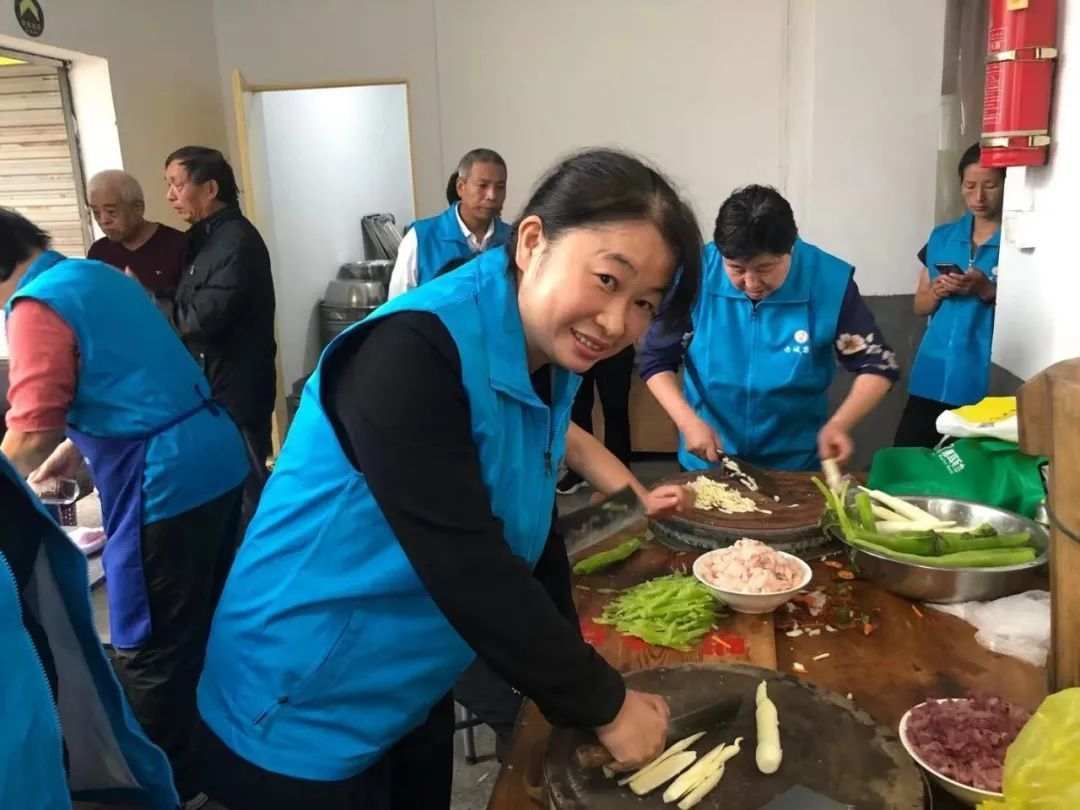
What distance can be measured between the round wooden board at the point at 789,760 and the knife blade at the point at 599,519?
525 millimetres

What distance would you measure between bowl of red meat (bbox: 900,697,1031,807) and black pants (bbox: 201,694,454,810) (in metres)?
0.71

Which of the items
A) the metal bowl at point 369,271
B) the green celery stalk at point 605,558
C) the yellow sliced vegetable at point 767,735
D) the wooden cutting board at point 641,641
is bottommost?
the wooden cutting board at point 641,641

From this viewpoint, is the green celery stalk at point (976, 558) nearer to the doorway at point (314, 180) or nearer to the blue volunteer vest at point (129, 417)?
the blue volunteer vest at point (129, 417)

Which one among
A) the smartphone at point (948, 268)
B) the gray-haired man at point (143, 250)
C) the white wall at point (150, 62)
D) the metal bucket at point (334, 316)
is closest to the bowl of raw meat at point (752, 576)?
the smartphone at point (948, 268)

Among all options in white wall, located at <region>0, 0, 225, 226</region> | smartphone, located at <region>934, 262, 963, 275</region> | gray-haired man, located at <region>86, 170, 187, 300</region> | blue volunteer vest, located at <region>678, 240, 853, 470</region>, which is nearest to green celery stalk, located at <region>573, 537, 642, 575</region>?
blue volunteer vest, located at <region>678, 240, 853, 470</region>

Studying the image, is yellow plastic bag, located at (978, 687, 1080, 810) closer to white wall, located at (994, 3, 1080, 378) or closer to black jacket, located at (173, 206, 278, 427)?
white wall, located at (994, 3, 1080, 378)

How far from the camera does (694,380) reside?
235 cm

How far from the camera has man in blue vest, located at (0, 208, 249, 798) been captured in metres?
1.97

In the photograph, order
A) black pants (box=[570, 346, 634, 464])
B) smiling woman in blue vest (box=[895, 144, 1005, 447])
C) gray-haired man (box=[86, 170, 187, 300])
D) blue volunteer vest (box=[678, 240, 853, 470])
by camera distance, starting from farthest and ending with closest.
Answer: black pants (box=[570, 346, 634, 464]) → gray-haired man (box=[86, 170, 187, 300]) → smiling woman in blue vest (box=[895, 144, 1005, 447]) → blue volunteer vest (box=[678, 240, 853, 470])

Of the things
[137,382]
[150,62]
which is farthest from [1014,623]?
[150,62]

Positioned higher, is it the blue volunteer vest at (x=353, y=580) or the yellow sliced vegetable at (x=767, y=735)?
the blue volunteer vest at (x=353, y=580)

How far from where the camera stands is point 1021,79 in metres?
1.95

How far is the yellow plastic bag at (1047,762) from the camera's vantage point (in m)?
0.84

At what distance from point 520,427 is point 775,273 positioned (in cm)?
129
